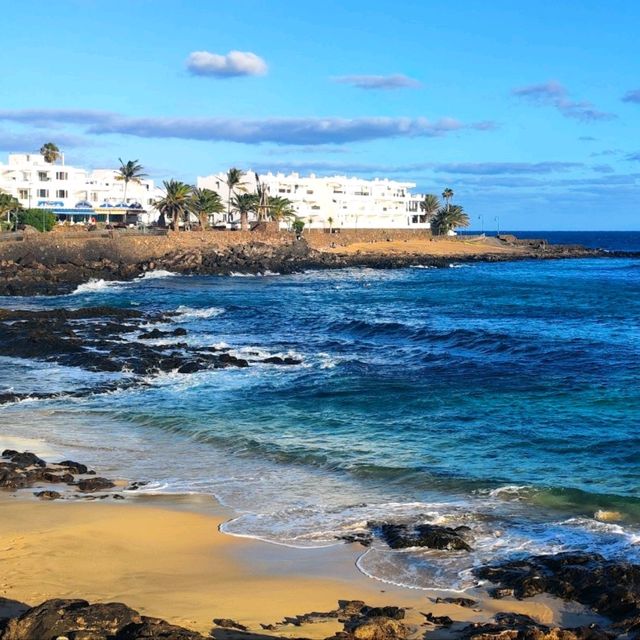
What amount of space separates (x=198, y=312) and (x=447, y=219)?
266 ft

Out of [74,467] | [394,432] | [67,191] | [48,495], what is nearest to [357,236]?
[67,191]

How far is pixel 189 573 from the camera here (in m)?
10.9

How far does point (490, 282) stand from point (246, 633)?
211 ft

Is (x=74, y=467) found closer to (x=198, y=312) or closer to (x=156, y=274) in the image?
(x=198, y=312)

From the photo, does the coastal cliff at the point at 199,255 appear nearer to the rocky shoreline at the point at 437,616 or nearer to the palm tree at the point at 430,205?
the palm tree at the point at 430,205

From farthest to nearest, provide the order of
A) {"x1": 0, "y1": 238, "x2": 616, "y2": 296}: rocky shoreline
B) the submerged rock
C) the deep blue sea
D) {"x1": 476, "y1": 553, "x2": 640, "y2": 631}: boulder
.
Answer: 1. {"x1": 0, "y1": 238, "x2": 616, "y2": 296}: rocky shoreline
2. the deep blue sea
3. the submerged rock
4. {"x1": 476, "y1": 553, "x2": 640, "y2": 631}: boulder

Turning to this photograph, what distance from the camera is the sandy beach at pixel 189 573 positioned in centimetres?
962

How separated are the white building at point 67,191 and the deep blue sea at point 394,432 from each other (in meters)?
58.1

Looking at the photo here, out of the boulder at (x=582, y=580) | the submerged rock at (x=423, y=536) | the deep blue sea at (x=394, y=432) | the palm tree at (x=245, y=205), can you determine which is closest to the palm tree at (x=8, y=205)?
the palm tree at (x=245, y=205)

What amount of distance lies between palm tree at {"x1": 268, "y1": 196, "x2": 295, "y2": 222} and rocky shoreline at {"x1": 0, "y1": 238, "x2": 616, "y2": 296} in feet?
35.8

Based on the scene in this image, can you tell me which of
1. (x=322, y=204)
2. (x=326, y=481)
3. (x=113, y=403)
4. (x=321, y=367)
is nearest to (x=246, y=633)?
(x=326, y=481)

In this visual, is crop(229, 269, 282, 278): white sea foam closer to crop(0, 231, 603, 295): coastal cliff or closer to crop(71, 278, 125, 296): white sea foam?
crop(0, 231, 603, 295): coastal cliff

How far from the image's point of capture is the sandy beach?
9.62m

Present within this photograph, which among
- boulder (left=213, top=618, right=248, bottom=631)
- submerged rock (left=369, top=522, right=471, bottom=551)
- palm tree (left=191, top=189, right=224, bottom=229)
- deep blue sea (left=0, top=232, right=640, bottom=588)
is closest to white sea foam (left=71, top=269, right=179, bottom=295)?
→ deep blue sea (left=0, top=232, right=640, bottom=588)
